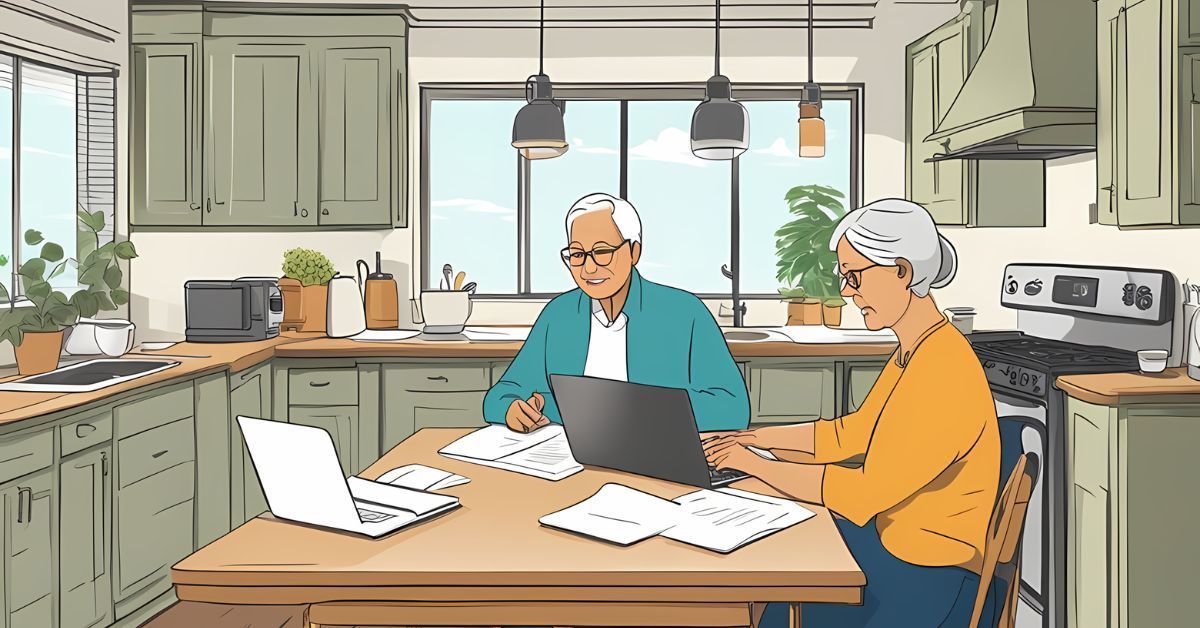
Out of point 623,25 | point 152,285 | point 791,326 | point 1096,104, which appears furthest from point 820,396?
point 152,285

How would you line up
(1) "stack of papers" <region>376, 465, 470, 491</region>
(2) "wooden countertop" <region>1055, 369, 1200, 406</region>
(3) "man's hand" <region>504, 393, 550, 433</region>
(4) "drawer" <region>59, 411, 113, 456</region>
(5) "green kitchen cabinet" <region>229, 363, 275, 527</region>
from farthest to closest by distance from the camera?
(5) "green kitchen cabinet" <region>229, 363, 275, 527</region>
(4) "drawer" <region>59, 411, 113, 456</region>
(2) "wooden countertop" <region>1055, 369, 1200, 406</region>
(3) "man's hand" <region>504, 393, 550, 433</region>
(1) "stack of papers" <region>376, 465, 470, 491</region>

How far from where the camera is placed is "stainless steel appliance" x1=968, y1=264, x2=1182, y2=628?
2684mm

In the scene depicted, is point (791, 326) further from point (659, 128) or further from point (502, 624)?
point (502, 624)

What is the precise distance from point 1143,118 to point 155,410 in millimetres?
3139

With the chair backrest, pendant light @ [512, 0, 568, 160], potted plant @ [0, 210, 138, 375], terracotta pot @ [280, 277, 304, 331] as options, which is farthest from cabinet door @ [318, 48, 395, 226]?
the chair backrest

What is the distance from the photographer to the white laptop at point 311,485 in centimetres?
141

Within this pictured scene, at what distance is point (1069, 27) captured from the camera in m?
3.16

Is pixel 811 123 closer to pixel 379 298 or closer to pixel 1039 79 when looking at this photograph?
pixel 1039 79

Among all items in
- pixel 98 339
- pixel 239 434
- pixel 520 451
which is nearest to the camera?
pixel 520 451

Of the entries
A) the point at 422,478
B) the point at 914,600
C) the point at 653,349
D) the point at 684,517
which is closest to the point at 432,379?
the point at 653,349

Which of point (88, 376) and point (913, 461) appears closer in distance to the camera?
point (913, 461)

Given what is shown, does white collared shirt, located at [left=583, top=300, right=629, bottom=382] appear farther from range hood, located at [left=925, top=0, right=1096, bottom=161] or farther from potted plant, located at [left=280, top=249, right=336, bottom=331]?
potted plant, located at [left=280, top=249, right=336, bottom=331]

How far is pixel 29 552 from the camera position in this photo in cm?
240

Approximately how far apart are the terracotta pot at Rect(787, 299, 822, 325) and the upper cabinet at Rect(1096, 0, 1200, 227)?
1.47 meters
